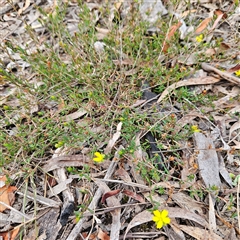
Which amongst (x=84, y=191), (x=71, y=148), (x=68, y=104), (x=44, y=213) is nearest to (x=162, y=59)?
(x=68, y=104)

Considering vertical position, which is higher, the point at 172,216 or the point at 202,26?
the point at 202,26

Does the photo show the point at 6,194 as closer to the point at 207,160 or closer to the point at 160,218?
the point at 160,218

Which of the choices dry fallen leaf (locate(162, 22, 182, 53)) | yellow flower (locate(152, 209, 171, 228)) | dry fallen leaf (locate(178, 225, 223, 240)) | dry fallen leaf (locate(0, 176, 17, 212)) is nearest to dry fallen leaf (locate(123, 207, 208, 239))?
dry fallen leaf (locate(178, 225, 223, 240))

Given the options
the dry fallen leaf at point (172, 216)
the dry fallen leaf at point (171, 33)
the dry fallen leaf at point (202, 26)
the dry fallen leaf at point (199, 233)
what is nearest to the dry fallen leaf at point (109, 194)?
the dry fallen leaf at point (172, 216)

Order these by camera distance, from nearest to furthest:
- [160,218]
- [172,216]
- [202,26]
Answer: [160,218], [172,216], [202,26]

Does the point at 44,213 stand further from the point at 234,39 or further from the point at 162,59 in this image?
the point at 234,39

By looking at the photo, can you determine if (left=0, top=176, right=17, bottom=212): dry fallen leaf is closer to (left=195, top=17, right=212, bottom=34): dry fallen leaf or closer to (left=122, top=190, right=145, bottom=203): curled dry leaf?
(left=122, top=190, right=145, bottom=203): curled dry leaf

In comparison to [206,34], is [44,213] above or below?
below

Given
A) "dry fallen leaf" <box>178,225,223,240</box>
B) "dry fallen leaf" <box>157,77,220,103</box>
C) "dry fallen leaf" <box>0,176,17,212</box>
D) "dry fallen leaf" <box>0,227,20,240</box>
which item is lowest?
"dry fallen leaf" <box>178,225,223,240</box>

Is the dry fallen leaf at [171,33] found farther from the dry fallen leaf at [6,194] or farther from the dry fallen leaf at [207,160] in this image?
the dry fallen leaf at [6,194]

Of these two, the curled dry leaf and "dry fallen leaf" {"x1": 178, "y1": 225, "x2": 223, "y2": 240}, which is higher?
the curled dry leaf

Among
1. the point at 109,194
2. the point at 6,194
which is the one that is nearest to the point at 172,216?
the point at 109,194
